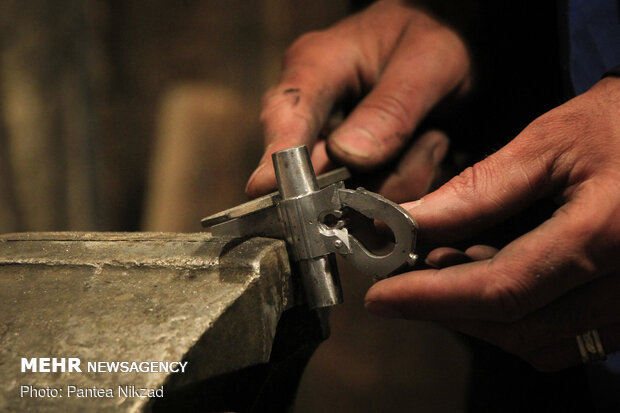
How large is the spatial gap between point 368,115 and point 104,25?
150 centimetres

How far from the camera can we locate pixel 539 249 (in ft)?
1.87

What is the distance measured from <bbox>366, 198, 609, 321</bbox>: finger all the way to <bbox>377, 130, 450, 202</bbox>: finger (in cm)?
47

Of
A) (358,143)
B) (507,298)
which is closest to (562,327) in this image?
(507,298)

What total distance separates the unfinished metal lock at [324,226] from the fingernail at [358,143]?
0.95 ft

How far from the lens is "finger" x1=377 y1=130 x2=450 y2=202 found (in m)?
1.09

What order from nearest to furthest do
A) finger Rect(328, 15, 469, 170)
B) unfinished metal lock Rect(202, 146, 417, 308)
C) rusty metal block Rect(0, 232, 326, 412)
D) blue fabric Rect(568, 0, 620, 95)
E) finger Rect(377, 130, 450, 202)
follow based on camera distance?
rusty metal block Rect(0, 232, 326, 412)
unfinished metal lock Rect(202, 146, 417, 308)
blue fabric Rect(568, 0, 620, 95)
finger Rect(328, 15, 469, 170)
finger Rect(377, 130, 450, 202)

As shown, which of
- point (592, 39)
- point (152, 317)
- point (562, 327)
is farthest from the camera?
point (592, 39)

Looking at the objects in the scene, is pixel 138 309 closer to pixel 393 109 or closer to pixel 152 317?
pixel 152 317

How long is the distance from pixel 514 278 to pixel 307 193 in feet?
0.84

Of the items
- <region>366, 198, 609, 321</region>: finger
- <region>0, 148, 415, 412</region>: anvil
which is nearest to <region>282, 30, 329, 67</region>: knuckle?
<region>0, 148, 415, 412</region>: anvil

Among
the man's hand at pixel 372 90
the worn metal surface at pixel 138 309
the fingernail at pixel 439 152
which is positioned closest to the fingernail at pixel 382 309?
the worn metal surface at pixel 138 309

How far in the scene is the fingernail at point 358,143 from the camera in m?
0.92

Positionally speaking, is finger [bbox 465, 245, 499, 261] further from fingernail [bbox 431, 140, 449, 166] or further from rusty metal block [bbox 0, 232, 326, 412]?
fingernail [bbox 431, 140, 449, 166]

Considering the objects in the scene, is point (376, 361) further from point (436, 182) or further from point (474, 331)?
point (474, 331)
